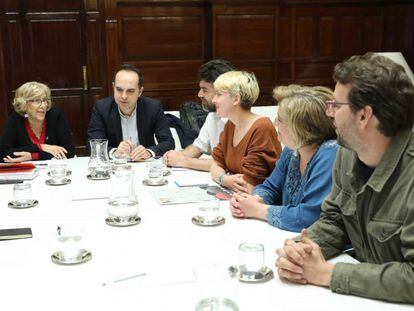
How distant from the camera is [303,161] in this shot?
210cm

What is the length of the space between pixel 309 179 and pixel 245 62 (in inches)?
180

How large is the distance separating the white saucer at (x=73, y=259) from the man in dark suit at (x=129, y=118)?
184 centimetres

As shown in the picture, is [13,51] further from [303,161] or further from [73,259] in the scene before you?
[73,259]

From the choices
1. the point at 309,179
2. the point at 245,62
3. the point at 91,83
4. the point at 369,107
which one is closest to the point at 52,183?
the point at 309,179

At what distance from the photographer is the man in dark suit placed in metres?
3.64

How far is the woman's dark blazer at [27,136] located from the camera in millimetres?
3657

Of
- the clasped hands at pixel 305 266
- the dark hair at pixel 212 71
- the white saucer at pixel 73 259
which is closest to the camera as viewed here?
the clasped hands at pixel 305 266

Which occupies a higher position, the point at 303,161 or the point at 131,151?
the point at 303,161

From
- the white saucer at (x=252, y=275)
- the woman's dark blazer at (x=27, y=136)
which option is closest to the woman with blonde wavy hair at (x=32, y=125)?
the woman's dark blazer at (x=27, y=136)

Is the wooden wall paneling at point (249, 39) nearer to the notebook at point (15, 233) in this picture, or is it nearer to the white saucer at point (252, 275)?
the notebook at point (15, 233)

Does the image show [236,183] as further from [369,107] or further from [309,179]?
[369,107]

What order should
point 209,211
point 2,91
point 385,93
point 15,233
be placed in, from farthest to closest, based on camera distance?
point 2,91 < point 209,211 < point 15,233 < point 385,93

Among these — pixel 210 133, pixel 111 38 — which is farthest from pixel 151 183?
pixel 111 38

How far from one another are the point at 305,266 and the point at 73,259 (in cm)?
71
